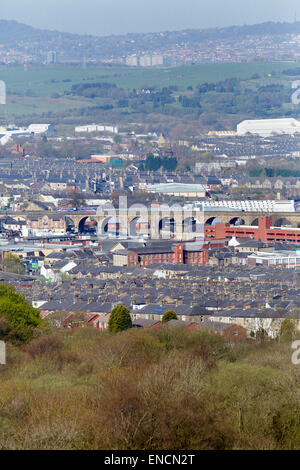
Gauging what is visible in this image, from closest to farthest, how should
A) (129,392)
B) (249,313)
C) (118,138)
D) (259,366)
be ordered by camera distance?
(129,392) < (259,366) < (249,313) < (118,138)

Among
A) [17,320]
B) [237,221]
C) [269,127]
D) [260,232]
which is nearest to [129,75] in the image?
[269,127]

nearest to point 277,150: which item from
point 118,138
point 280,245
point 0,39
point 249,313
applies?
point 118,138

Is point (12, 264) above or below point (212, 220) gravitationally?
above

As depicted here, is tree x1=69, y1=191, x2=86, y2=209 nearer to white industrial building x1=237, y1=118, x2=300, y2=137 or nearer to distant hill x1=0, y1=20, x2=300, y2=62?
white industrial building x1=237, y1=118, x2=300, y2=137

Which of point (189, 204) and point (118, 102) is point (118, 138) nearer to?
point (118, 102)

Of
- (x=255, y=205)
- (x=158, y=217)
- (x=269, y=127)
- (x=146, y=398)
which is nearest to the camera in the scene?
(x=146, y=398)

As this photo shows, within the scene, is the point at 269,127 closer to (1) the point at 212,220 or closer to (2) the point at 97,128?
(2) the point at 97,128
